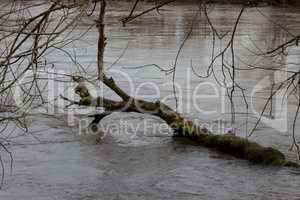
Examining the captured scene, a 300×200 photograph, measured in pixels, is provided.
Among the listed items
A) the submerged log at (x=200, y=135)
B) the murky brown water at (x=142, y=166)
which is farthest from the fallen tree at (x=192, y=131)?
the murky brown water at (x=142, y=166)

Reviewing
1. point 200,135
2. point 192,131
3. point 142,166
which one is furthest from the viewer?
point 192,131

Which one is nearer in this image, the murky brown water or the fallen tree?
the murky brown water

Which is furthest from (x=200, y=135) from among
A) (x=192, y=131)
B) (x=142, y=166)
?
(x=142, y=166)

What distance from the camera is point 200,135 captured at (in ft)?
43.7

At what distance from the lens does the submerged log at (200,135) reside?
12000 millimetres

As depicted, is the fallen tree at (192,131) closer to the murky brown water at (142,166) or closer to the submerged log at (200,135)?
the submerged log at (200,135)

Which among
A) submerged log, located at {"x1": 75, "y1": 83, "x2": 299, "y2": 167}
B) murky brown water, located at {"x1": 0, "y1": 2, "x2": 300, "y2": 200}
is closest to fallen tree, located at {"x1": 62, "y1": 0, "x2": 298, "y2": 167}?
submerged log, located at {"x1": 75, "y1": 83, "x2": 299, "y2": 167}

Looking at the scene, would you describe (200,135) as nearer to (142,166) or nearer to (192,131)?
(192,131)

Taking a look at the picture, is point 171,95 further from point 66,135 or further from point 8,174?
point 8,174

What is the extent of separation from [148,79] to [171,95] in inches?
95.7

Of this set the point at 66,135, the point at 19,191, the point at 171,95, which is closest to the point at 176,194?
the point at 19,191

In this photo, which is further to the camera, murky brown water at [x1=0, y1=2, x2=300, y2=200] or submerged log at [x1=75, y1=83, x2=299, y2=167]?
submerged log at [x1=75, y1=83, x2=299, y2=167]

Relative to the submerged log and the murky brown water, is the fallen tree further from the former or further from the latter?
the murky brown water

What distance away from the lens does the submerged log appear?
1200 centimetres
